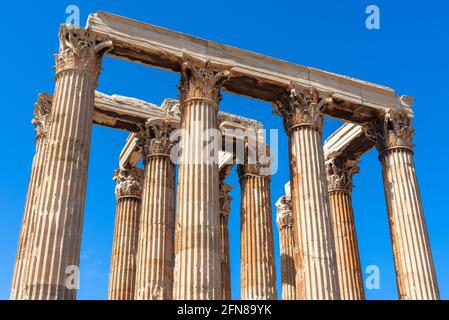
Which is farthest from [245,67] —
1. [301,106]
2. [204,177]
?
[204,177]

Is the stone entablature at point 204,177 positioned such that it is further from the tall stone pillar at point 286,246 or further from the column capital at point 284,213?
the column capital at point 284,213

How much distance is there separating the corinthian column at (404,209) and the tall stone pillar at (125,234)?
45.3ft

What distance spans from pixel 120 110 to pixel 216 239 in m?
11.3

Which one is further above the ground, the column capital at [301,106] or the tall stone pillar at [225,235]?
the column capital at [301,106]

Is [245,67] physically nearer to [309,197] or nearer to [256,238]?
[309,197]

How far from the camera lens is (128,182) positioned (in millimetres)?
34312

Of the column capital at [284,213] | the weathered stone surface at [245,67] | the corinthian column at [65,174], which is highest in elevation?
the weathered stone surface at [245,67]

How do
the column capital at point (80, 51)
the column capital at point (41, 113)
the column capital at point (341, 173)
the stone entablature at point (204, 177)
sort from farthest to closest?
the column capital at point (341, 173) < the column capital at point (41, 113) < the column capital at point (80, 51) < the stone entablature at point (204, 177)

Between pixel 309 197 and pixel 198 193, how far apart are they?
18.5 ft

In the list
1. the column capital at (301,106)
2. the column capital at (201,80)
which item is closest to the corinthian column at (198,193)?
the column capital at (201,80)

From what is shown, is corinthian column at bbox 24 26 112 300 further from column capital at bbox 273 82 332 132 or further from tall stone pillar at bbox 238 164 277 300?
tall stone pillar at bbox 238 164 277 300

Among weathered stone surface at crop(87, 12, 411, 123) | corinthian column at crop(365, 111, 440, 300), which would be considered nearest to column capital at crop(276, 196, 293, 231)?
corinthian column at crop(365, 111, 440, 300)

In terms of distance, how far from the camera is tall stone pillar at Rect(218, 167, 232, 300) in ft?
112

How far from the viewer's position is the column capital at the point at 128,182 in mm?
34031
